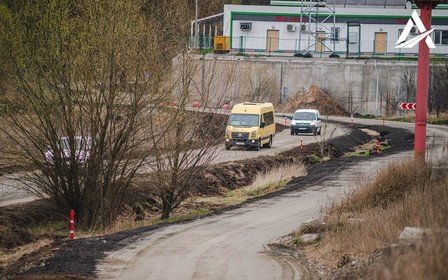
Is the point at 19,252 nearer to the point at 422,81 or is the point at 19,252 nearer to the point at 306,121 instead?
the point at 422,81

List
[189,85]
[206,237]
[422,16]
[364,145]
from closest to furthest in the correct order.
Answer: [206,237]
[422,16]
[189,85]
[364,145]

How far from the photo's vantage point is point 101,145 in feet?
86.8

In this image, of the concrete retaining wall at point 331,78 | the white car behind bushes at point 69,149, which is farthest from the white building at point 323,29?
the white car behind bushes at point 69,149

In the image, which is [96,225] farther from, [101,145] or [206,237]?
[206,237]

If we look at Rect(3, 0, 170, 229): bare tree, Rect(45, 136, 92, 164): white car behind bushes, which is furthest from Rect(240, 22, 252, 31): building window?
→ Rect(45, 136, 92, 164): white car behind bushes

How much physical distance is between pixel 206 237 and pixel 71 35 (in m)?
8.92

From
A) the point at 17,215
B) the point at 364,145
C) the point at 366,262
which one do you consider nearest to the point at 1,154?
the point at 17,215

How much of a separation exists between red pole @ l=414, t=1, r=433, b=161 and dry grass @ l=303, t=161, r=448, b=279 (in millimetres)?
1047

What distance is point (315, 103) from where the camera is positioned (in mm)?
75062

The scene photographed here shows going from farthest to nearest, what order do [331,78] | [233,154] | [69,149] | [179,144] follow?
[331,78] → [233,154] → [179,144] → [69,149]

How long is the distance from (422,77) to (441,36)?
197ft

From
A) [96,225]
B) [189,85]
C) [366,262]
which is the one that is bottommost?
[96,225]

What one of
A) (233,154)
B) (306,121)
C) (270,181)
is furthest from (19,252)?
(306,121)

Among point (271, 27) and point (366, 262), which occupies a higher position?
point (271, 27)
